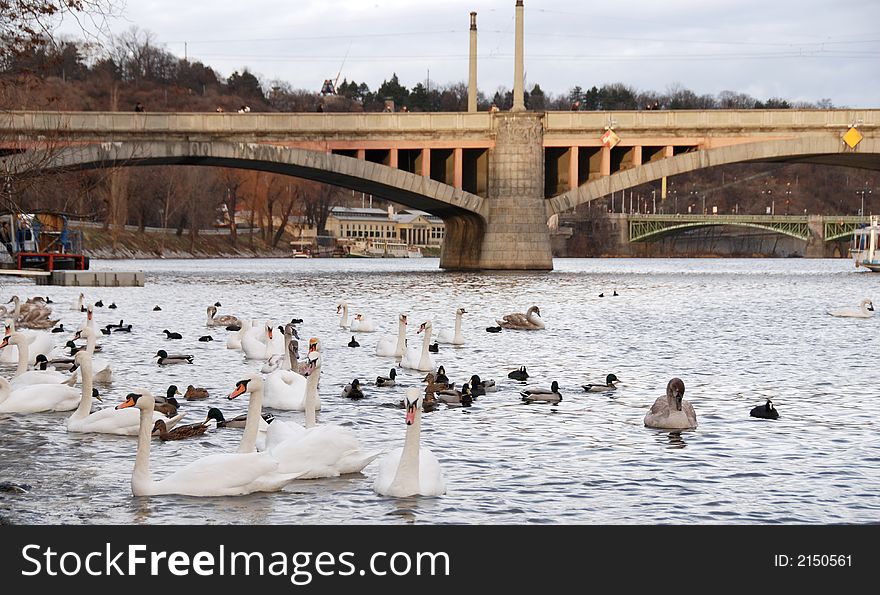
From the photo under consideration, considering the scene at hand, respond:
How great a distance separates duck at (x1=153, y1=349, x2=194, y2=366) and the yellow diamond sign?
50356 millimetres

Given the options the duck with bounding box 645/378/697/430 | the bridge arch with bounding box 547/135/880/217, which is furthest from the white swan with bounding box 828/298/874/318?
the bridge arch with bounding box 547/135/880/217

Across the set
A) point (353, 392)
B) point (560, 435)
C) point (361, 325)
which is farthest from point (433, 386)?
point (361, 325)

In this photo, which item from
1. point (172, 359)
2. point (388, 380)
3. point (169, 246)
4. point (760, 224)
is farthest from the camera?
point (760, 224)

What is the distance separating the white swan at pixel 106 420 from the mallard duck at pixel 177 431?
93 mm

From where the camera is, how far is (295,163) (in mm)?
64875

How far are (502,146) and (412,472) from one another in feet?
197

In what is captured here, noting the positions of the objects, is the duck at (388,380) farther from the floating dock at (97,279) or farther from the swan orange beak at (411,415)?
the floating dock at (97,279)

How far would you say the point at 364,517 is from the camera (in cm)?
1167

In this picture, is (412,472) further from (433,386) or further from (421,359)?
(421,359)

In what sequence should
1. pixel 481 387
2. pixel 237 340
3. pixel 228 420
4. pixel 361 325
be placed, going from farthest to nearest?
1. pixel 361 325
2. pixel 237 340
3. pixel 481 387
4. pixel 228 420

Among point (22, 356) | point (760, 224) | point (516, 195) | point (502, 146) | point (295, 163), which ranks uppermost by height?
point (502, 146)

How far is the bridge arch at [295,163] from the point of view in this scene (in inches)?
2447

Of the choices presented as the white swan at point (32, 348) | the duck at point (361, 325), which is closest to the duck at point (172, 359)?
the white swan at point (32, 348)
